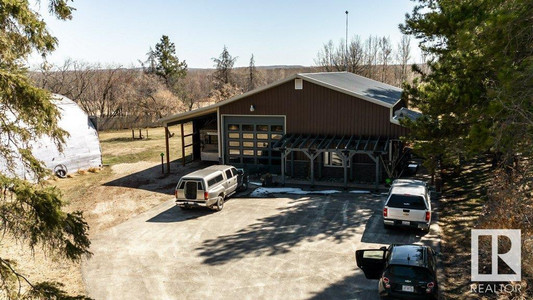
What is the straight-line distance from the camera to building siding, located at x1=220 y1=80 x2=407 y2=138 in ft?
69.5

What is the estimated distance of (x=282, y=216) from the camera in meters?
16.6

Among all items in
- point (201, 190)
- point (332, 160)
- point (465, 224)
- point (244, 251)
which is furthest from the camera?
point (332, 160)

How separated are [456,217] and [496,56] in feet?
25.7

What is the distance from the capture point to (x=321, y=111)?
22.3 meters

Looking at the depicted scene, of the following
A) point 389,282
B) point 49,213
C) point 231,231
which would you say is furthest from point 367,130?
point 49,213

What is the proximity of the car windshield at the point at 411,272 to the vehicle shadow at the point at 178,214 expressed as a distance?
376 inches

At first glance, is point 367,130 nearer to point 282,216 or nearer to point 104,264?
point 282,216

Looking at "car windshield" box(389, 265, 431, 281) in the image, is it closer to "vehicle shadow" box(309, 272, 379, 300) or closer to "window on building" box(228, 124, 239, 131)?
"vehicle shadow" box(309, 272, 379, 300)

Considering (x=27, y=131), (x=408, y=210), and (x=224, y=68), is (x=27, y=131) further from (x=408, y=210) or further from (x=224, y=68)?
(x=224, y=68)

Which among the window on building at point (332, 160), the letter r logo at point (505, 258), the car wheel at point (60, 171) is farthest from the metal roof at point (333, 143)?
the car wheel at point (60, 171)

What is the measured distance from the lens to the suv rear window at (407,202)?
13805 millimetres

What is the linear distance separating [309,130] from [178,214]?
29.6 feet

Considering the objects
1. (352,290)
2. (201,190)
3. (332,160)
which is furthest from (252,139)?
(352,290)

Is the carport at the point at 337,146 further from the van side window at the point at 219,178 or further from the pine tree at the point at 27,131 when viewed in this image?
the pine tree at the point at 27,131
